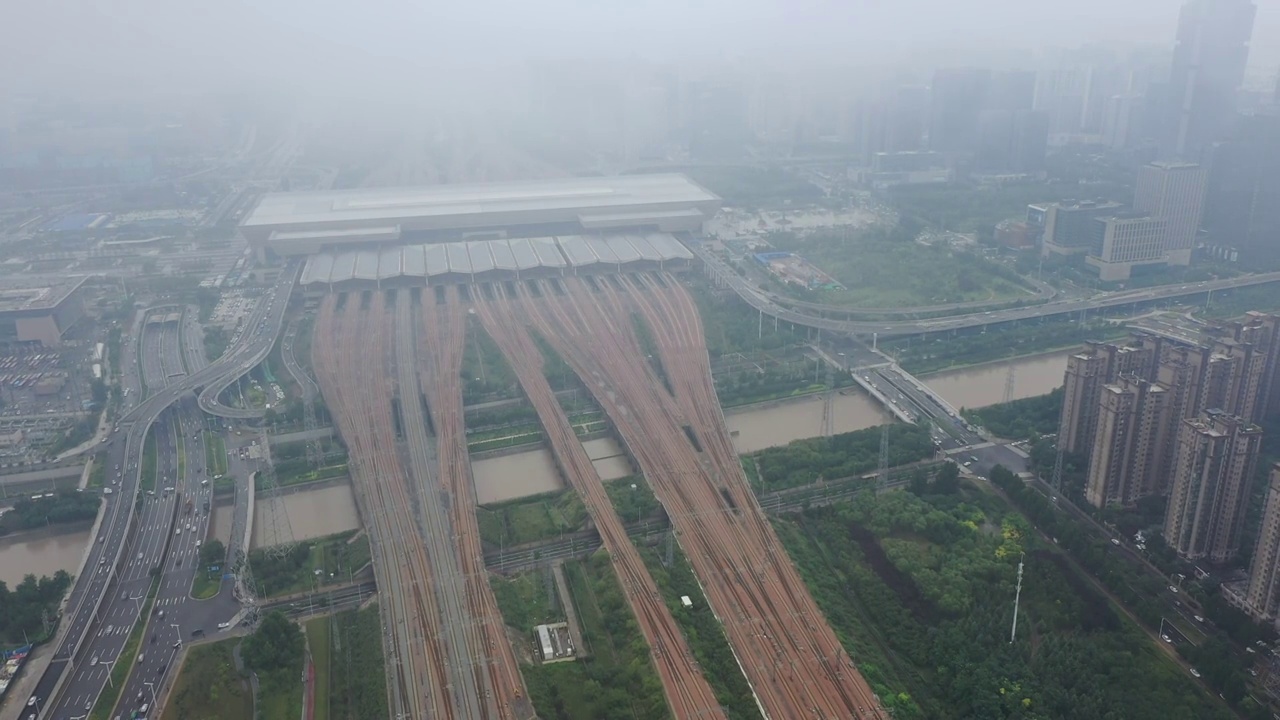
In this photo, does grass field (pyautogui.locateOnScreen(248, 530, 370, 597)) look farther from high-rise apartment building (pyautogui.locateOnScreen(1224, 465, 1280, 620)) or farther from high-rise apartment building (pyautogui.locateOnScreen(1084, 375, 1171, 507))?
high-rise apartment building (pyautogui.locateOnScreen(1224, 465, 1280, 620))

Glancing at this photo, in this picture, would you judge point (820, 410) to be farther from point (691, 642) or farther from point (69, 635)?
point (69, 635)

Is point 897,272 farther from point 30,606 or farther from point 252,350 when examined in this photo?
point 30,606

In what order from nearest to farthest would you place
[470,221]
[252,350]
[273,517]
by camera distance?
[273,517] < [252,350] < [470,221]

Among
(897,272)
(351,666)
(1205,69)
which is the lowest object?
(351,666)

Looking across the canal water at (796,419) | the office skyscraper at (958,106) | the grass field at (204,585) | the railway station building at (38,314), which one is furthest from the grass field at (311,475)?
the office skyscraper at (958,106)

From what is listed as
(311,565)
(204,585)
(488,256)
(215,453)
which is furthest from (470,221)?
(204,585)

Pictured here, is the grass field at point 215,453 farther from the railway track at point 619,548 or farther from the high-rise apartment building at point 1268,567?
the high-rise apartment building at point 1268,567

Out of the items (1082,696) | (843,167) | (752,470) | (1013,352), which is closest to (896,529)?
(752,470)
